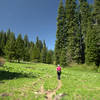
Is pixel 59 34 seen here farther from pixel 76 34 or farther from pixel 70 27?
pixel 76 34

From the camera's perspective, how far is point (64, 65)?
28.7 m

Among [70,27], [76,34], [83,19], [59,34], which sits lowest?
[76,34]

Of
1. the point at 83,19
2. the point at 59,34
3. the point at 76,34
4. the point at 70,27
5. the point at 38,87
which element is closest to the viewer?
the point at 38,87

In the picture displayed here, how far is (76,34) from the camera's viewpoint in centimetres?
3005

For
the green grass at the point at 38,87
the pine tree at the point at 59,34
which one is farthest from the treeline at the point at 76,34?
the green grass at the point at 38,87

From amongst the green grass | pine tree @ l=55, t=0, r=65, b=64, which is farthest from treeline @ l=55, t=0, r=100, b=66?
the green grass

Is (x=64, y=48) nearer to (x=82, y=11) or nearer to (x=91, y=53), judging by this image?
(x=91, y=53)

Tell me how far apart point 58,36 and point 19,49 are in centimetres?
1776

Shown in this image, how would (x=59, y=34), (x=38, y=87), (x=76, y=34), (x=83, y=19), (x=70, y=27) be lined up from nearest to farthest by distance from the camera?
(x=38, y=87) < (x=76, y=34) < (x=83, y=19) < (x=70, y=27) < (x=59, y=34)

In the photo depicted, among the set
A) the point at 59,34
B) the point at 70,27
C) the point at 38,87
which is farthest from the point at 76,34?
the point at 38,87

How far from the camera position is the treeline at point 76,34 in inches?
923

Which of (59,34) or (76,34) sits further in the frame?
(59,34)

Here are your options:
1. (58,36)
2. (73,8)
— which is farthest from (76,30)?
(73,8)

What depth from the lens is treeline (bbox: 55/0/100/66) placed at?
23438 mm
